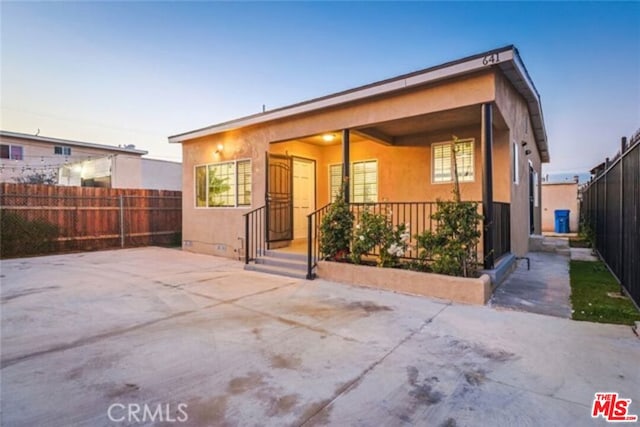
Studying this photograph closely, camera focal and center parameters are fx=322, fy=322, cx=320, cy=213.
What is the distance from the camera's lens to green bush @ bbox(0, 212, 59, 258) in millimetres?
8734

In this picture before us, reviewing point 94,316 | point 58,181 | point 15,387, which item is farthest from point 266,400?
point 58,181

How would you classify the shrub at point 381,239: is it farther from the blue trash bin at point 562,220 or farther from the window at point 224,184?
the blue trash bin at point 562,220

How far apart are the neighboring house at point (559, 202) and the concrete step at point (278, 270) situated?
1520 centimetres

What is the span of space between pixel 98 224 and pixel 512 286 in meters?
11.7

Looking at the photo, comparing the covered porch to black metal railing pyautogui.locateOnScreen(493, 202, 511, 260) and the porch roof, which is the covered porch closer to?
black metal railing pyautogui.locateOnScreen(493, 202, 511, 260)

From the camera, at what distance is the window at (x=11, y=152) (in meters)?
16.5

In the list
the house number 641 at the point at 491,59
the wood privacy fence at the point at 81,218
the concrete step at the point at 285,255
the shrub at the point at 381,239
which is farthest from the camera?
the wood privacy fence at the point at 81,218

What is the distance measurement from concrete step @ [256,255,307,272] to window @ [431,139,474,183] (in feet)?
11.3

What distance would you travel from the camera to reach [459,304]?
169 inches

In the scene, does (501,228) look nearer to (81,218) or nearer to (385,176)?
(385,176)

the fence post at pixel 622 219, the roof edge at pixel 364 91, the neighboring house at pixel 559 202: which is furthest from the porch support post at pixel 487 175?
the neighboring house at pixel 559 202

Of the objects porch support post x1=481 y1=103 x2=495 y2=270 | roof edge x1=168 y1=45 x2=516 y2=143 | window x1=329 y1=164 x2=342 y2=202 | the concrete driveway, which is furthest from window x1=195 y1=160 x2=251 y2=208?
porch support post x1=481 y1=103 x2=495 y2=270

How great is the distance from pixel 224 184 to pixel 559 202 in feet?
53.9

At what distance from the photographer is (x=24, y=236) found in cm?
898
